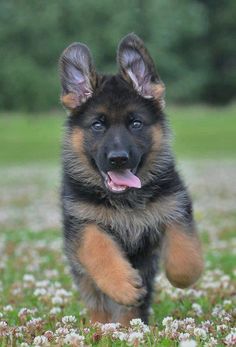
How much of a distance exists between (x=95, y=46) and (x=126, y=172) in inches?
1719

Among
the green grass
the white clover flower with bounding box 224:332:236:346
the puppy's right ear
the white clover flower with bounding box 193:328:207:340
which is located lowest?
the green grass

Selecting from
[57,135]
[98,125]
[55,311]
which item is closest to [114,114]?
[98,125]

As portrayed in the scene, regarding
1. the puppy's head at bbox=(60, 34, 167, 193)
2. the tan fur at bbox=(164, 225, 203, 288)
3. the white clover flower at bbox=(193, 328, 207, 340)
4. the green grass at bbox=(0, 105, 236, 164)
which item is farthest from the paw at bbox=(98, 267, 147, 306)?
the green grass at bbox=(0, 105, 236, 164)

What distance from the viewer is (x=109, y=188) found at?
5.97 meters

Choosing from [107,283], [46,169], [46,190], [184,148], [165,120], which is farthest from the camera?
[184,148]

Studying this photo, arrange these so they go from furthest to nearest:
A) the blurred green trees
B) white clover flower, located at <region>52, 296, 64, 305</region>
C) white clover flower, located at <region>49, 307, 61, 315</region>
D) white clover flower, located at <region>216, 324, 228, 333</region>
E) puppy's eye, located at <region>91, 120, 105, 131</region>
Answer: the blurred green trees, white clover flower, located at <region>52, 296, 64, 305</region>, white clover flower, located at <region>49, 307, 61, 315</region>, puppy's eye, located at <region>91, 120, 105, 131</region>, white clover flower, located at <region>216, 324, 228, 333</region>

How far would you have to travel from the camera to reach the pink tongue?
19.5 ft

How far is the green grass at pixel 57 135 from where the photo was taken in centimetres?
3869

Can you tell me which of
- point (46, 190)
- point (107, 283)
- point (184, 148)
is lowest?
point (184, 148)

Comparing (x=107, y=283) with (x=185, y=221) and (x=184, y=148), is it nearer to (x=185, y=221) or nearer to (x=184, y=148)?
(x=185, y=221)

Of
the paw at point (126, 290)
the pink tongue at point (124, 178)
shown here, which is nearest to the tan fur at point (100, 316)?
the paw at point (126, 290)

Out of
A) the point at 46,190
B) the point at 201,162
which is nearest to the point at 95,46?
the point at 201,162

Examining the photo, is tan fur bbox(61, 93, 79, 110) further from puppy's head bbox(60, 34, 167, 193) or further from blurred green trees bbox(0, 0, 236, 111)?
blurred green trees bbox(0, 0, 236, 111)

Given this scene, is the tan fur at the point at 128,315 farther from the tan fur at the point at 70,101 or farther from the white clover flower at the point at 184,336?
the tan fur at the point at 70,101
